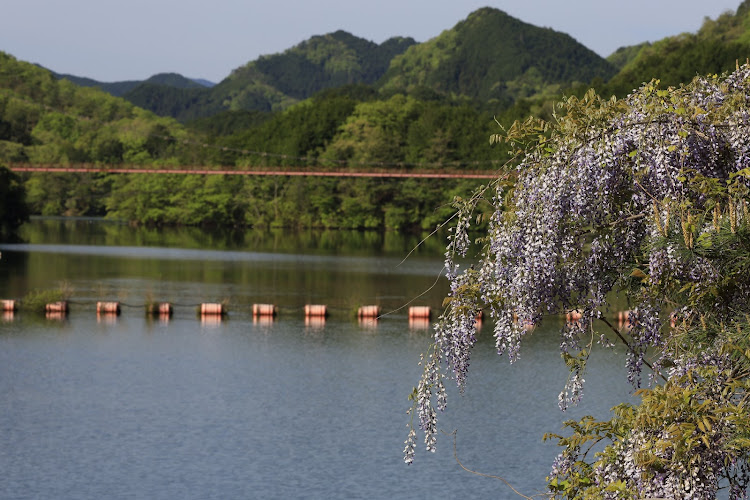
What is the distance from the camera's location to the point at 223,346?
23844 mm

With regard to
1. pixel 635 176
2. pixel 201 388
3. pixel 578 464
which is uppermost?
pixel 635 176

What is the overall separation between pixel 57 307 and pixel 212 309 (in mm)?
4015

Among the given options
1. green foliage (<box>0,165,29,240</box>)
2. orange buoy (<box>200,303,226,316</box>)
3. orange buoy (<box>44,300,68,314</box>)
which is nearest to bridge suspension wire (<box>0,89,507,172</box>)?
green foliage (<box>0,165,29,240</box>)

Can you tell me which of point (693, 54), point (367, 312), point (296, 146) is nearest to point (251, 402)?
point (367, 312)

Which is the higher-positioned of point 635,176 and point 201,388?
point 635,176

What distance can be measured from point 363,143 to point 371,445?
6101 centimetres

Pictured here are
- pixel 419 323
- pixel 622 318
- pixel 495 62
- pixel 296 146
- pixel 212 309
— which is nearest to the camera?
pixel 622 318

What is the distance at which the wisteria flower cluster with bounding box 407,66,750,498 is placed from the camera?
19.6ft

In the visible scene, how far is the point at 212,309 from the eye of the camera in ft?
93.8

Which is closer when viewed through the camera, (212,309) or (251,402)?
(251,402)

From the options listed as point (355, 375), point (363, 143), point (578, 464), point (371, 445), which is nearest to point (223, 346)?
point (355, 375)

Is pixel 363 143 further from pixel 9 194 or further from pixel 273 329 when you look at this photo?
pixel 273 329

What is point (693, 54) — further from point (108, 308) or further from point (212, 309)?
point (108, 308)

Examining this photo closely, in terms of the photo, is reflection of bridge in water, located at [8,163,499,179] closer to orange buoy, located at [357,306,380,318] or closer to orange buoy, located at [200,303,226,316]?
orange buoy, located at [357,306,380,318]
